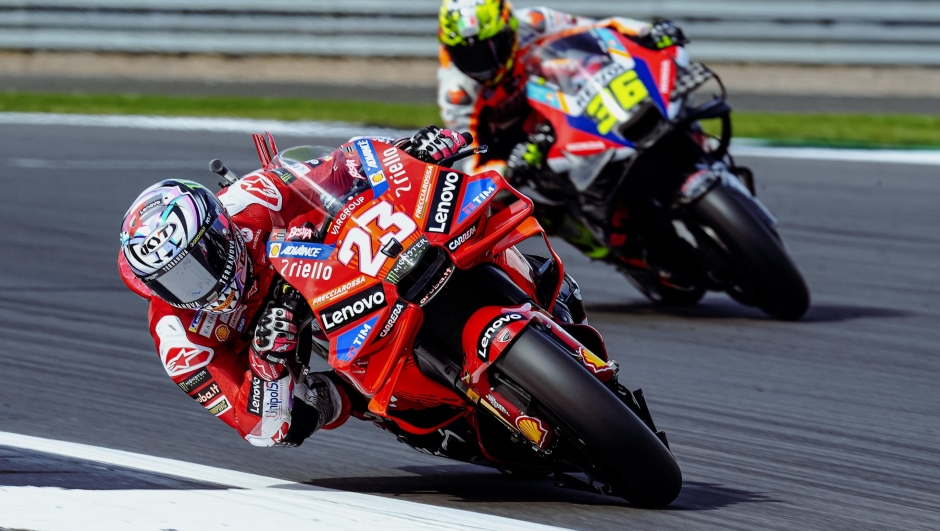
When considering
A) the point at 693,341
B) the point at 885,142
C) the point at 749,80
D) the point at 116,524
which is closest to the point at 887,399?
the point at 693,341

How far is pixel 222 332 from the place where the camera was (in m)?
4.35

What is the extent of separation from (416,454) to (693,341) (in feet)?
7.28

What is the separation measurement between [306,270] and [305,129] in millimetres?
10139

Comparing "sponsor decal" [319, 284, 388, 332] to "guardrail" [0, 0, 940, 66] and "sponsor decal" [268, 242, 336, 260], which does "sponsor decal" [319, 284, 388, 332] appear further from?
"guardrail" [0, 0, 940, 66]

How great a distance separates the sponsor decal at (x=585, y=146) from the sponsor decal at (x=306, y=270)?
3285mm

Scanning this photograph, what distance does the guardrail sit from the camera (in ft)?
51.0

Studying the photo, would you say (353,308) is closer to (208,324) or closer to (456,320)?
(456,320)

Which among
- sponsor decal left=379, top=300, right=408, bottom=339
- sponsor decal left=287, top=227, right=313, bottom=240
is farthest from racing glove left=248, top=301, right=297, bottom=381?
sponsor decal left=379, top=300, right=408, bottom=339

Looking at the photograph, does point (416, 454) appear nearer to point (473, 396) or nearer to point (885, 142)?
point (473, 396)

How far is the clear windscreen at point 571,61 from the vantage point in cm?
714

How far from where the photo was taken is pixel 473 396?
4039 mm

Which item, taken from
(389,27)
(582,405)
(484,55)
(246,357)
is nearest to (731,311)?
(484,55)

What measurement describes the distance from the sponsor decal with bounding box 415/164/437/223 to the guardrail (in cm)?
1226

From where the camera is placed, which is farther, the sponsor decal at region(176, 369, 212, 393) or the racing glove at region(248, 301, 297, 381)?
the sponsor decal at region(176, 369, 212, 393)
